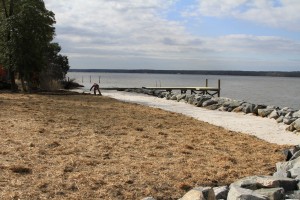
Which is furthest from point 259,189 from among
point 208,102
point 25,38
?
point 25,38

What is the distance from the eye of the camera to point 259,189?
5.74 meters

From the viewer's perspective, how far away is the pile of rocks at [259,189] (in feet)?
16.9

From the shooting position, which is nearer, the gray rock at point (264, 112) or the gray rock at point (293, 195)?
the gray rock at point (293, 195)

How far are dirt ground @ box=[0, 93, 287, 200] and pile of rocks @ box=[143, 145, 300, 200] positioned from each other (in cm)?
63

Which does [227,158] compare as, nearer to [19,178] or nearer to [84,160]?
[84,160]

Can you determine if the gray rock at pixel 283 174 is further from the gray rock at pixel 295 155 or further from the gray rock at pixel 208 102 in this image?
the gray rock at pixel 208 102

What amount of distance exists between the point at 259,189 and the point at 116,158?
2904 mm

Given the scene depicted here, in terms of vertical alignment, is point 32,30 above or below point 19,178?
above

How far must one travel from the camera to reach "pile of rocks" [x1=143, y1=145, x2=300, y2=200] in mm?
5161

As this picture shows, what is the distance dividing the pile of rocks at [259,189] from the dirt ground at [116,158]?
632 millimetres

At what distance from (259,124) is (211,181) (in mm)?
9431

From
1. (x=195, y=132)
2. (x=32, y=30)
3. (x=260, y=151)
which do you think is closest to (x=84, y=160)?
(x=260, y=151)

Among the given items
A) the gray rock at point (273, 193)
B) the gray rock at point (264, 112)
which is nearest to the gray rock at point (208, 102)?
the gray rock at point (264, 112)

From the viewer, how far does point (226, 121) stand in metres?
16.2
